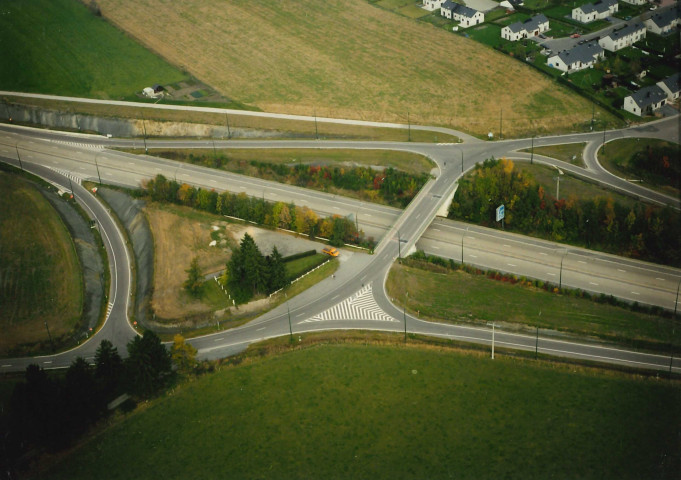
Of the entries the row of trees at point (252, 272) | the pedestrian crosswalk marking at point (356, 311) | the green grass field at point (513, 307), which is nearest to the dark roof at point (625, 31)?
the green grass field at point (513, 307)

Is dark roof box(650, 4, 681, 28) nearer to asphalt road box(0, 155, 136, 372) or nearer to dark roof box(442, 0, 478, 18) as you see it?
dark roof box(442, 0, 478, 18)

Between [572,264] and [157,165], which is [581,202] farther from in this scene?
[157,165]

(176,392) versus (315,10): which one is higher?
(315,10)

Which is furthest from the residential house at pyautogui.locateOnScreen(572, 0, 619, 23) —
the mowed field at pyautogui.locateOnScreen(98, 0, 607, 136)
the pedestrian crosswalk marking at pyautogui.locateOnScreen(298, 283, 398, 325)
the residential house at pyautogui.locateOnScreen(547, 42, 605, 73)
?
the pedestrian crosswalk marking at pyautogui.locateOnScreen(298, 283, 398, 325)

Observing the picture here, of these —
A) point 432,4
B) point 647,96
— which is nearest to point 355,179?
point 647,96

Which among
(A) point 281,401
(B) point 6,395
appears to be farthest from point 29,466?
(A) point 281,401
